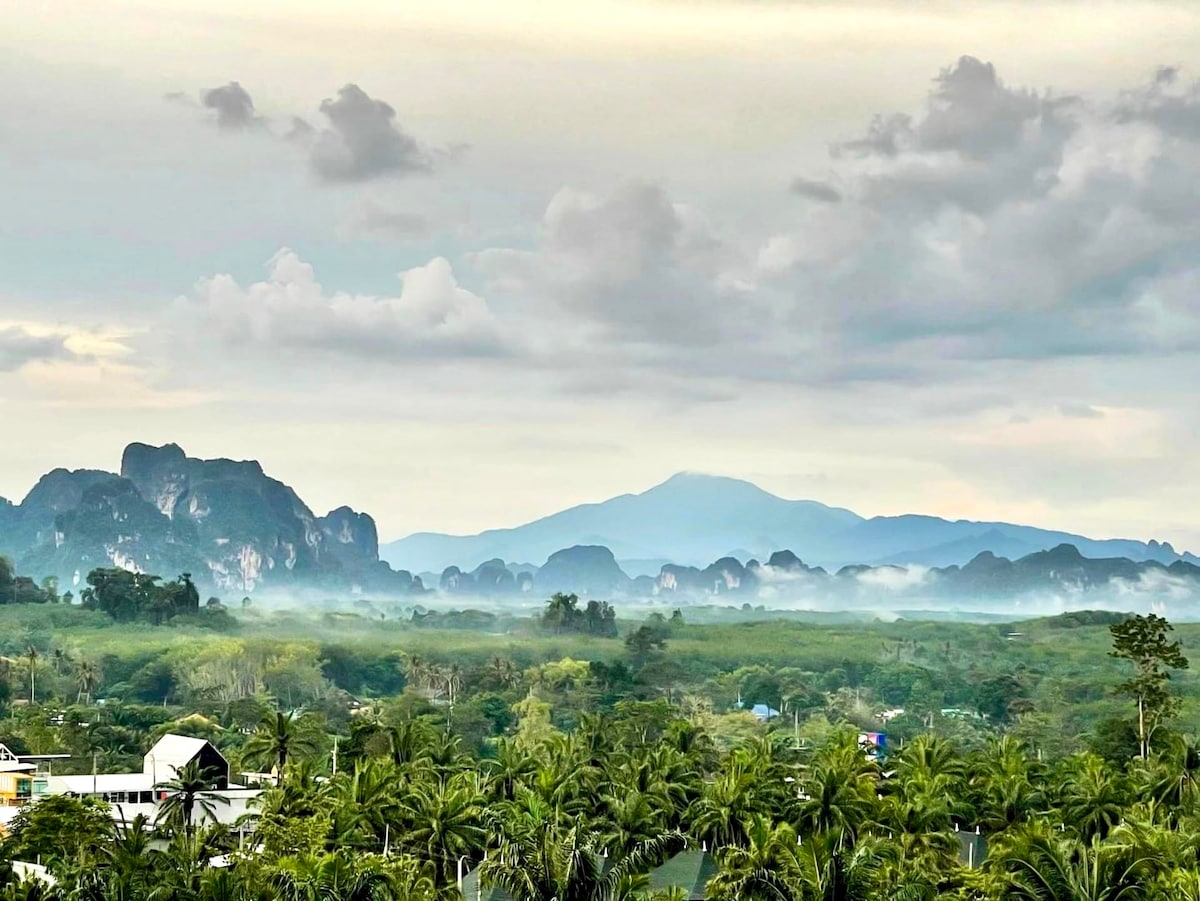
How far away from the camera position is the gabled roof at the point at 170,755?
234 feet

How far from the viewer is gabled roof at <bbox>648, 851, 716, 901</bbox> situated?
52.5 m

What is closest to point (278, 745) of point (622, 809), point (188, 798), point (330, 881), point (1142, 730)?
point (188, 798)

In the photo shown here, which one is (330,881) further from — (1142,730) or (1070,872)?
(1142,730)

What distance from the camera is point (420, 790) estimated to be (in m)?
53.2

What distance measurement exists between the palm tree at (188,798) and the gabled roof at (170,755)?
390 centimetres

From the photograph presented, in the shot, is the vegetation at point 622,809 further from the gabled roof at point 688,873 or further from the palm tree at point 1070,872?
the gabled roof at point 688,873

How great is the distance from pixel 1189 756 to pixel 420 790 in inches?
1160

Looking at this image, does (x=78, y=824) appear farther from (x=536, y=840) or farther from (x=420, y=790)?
(x=536, y=840)

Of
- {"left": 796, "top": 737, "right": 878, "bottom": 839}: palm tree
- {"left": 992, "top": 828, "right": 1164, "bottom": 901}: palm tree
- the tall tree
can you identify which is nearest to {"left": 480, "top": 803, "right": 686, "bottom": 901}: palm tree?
{"left": 796, "top": 737, "right": 878, "bottom": 839}: palm tree

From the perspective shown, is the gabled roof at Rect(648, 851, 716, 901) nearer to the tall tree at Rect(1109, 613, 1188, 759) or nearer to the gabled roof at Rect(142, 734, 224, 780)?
the gabled roof at Rect(142, 734, 224, 780)

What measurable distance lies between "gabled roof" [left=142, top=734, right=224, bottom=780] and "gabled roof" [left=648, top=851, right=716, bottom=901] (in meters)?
23.3

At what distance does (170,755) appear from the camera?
72.4m

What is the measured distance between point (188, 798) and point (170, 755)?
34.1 feet

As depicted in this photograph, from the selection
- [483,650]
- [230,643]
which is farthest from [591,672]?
[483,650]
